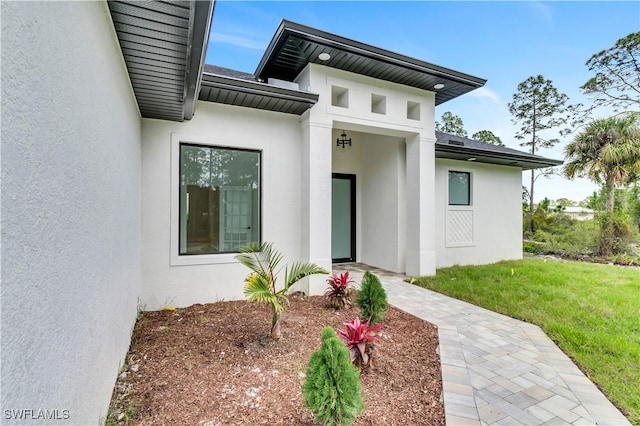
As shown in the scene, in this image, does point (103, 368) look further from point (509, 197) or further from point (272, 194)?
point (509, 197)

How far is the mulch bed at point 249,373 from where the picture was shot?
242 centimetres

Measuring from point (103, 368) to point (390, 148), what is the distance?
307 inches

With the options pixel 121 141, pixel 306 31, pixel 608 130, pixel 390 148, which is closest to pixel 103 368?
pixel 121 141

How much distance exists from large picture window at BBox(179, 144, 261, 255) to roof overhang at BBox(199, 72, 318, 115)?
0.94 metres

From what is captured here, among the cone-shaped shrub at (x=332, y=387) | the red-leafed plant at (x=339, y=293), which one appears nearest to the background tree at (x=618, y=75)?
the red-leafed plant at (x=339, y=293)

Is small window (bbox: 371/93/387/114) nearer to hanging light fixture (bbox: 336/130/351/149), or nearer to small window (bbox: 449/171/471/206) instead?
hanging light fixture (bbox: 336/130/351/149)

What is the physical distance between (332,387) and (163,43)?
3412mm

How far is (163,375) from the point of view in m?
2.97

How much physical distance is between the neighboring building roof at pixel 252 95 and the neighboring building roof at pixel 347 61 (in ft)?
2.78

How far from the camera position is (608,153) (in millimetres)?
12891

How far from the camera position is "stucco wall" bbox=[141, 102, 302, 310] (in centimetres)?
498

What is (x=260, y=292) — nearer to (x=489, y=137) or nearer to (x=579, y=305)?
(x=579, y=305)

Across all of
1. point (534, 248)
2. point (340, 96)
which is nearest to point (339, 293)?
point (340, 96)

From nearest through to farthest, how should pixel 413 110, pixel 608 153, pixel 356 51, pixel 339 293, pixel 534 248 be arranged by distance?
pixel 339 293, pixel 356 51, pixel 413 110, pixel 608 153, pixel 534 248
